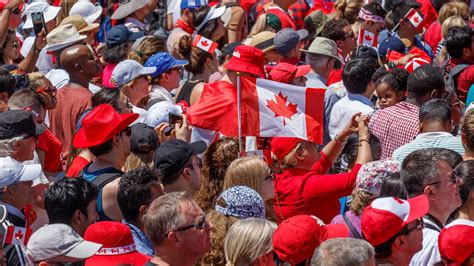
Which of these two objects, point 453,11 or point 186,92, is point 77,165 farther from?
point 453,11

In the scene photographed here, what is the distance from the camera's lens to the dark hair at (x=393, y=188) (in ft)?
20.2

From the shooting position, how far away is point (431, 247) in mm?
5789

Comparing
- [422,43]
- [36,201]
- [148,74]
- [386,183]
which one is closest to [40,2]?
[148,74]

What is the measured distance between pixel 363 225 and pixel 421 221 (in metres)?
0.30

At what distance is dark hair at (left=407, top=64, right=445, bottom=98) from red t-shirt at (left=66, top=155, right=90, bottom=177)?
107 inches

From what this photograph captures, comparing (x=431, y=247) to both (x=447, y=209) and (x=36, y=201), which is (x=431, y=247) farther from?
(x=36, y=201)

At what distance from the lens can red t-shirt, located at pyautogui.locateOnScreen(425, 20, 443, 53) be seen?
42.1 feet

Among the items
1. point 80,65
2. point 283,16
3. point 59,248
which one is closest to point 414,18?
point 283,16

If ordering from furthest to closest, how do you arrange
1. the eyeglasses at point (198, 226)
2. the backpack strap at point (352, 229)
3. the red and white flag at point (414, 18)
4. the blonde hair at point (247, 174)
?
the red and white flag at point (414, 18)
the blonde hair at point (247, 174)
the backpack strap at point (352, 229)
the eyeglasses at point (198, 226)

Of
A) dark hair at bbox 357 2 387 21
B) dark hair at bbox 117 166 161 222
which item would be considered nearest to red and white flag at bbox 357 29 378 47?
dark hair at bbox 357 2 387 21

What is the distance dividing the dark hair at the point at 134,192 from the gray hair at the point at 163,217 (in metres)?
A: 0.93

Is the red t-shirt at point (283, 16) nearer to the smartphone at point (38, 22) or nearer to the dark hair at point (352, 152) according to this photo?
the smartphone at point (38, 22)

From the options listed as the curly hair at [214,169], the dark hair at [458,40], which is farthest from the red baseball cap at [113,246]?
the dark hair at [458,40]

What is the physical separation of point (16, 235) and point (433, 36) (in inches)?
312
